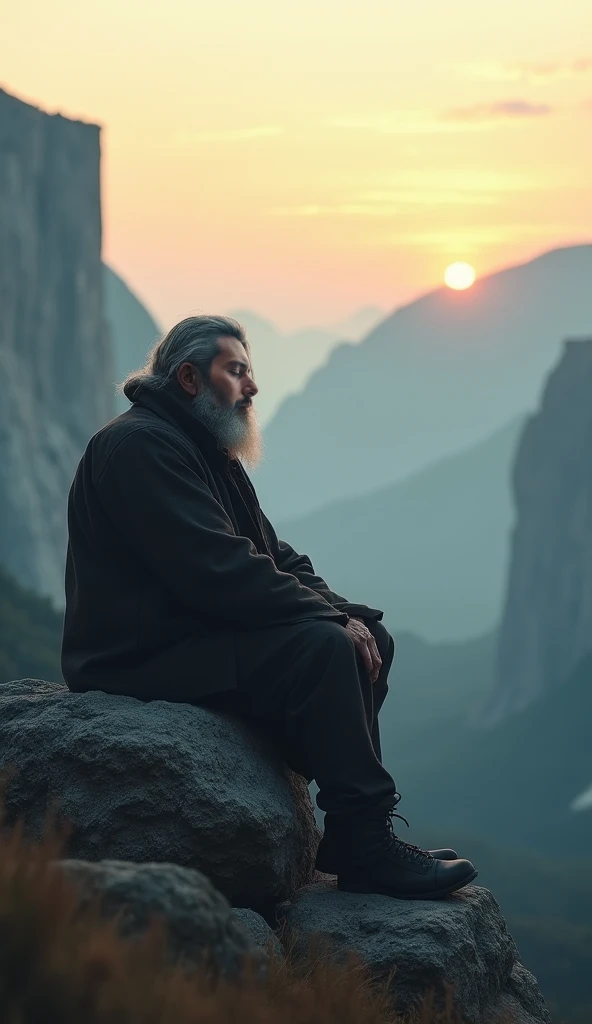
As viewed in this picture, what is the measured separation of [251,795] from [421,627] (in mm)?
188385

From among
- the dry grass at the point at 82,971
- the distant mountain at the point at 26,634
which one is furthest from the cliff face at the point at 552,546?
the dry grass at the point at 82,971

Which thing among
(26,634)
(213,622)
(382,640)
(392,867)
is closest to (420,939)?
(392,867)

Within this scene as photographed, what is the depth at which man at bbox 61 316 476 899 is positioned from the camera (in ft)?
17.8

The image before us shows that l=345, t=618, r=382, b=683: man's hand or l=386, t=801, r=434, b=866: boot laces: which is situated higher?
l=345, t=618, r=382, b=683: man's hand

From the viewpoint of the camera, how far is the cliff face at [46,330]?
70.6 m

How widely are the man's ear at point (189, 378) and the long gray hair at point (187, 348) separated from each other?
18mm

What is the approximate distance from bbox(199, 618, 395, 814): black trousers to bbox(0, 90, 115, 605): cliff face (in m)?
63.7

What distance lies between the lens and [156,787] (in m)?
5.32

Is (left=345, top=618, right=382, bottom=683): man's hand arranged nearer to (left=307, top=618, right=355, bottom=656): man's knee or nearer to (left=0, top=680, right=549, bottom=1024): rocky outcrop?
(left=307, top=618, right=355, bottom=656): man's knee

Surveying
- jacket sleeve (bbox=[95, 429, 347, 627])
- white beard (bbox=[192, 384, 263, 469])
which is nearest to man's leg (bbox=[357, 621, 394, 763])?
jacket sleeve (bbox=[95, 429, 347, 627])

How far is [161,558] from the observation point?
5.48m

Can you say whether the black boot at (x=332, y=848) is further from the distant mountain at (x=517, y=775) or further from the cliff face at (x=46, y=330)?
the distant mountain at (x=517, y=775)

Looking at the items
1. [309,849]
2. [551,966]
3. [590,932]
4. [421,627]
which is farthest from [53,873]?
[421,627]

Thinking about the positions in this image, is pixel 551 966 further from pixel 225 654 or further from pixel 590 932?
pixel 225 654
